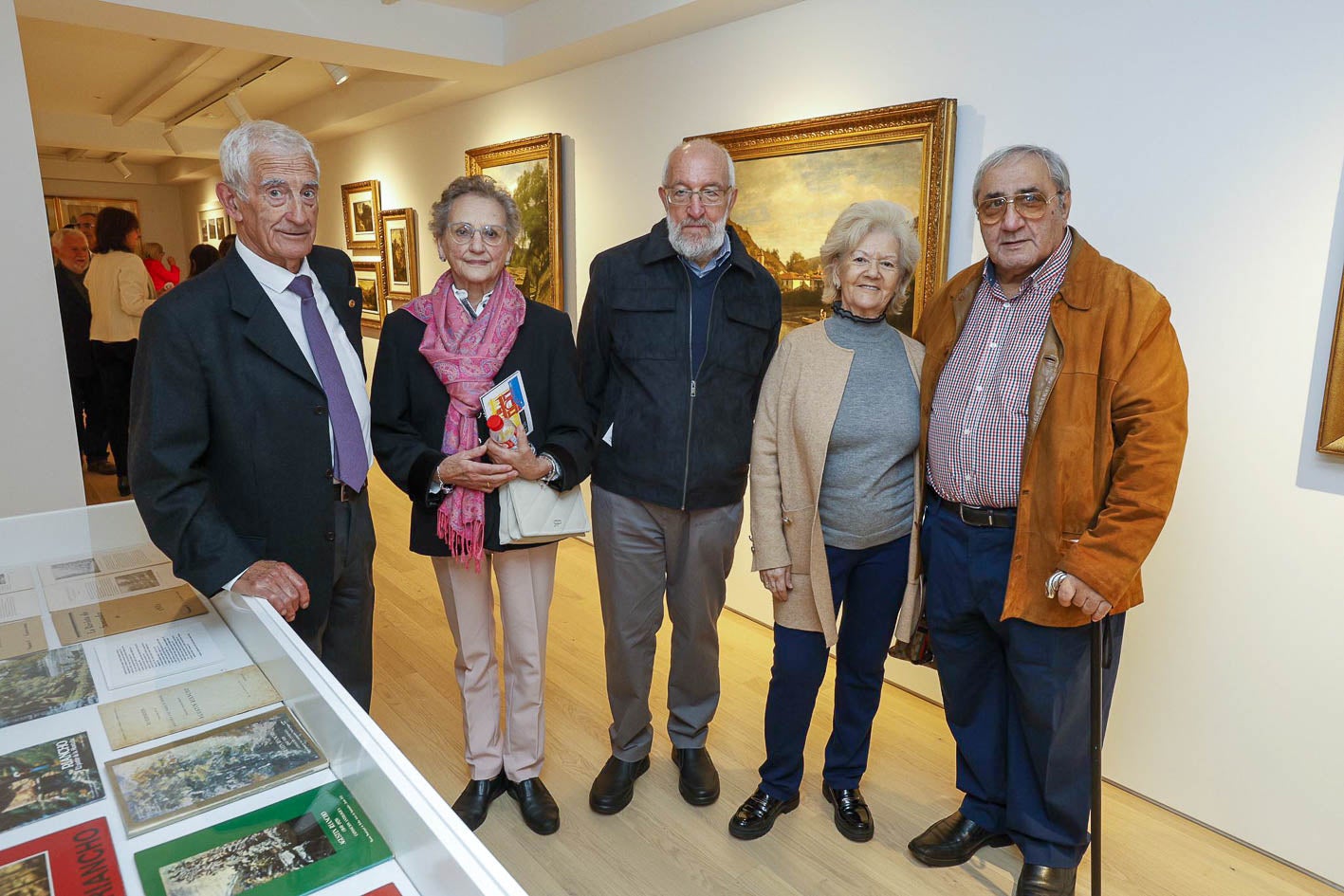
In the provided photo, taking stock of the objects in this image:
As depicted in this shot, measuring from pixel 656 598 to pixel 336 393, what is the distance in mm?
1178

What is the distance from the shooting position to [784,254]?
3.75m

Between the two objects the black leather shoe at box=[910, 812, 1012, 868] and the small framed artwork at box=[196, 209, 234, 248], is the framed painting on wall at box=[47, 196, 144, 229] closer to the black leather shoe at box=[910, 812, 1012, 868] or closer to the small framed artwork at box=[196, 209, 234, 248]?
the small framed artwork at box=[196, 209, 234, 248]

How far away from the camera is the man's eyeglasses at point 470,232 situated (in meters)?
2.17

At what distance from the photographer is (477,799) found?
99.6 inches

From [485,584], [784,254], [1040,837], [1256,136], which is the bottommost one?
[1040,837]

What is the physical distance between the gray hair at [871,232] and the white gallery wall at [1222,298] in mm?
810

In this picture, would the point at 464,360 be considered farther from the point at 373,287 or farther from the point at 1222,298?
the point at 373,287

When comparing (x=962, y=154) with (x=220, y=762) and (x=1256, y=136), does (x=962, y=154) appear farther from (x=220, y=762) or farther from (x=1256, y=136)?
(x=220, y=762)

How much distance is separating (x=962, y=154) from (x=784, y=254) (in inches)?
37.4

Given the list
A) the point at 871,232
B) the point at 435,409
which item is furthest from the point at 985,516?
the point at 435,409

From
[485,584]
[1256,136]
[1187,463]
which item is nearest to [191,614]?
[485,584]

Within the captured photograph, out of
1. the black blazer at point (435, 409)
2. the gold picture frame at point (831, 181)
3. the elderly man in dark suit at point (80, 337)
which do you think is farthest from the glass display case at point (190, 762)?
the elderly man in dark suit at point (80, 337)

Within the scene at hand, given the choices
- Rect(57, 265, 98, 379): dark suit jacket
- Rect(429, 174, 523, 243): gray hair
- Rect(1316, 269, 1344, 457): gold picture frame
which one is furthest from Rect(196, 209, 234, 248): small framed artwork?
Rect(1316, 269, 1344, 457): gold picture frame

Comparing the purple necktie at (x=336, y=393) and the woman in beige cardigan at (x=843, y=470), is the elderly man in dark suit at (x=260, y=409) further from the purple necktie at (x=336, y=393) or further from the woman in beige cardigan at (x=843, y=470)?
the woman in beige cardigan at (x=843, y=470)
